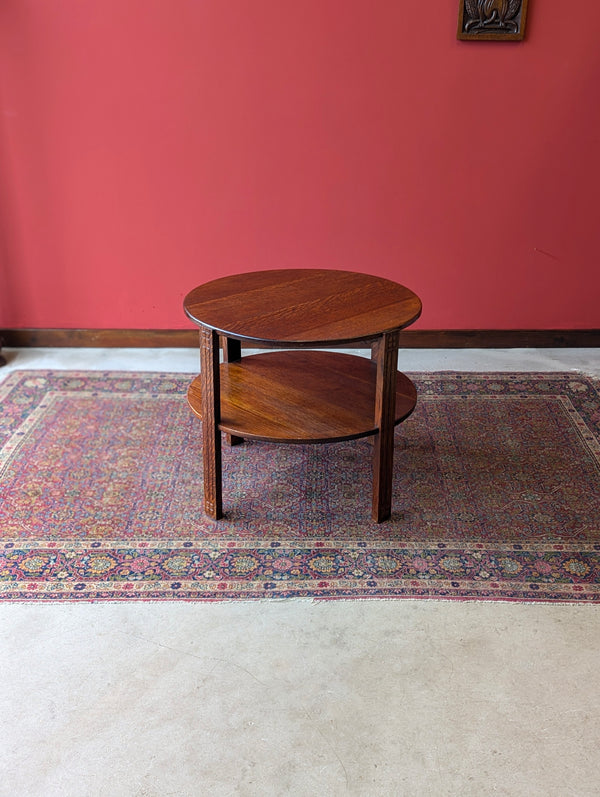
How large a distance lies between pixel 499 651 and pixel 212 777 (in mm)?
796

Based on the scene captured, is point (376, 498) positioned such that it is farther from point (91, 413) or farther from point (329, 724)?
point (91, 413)

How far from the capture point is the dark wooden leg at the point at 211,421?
2449mm

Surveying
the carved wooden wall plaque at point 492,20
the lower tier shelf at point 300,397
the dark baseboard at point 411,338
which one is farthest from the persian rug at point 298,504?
the carved wooden wall plaque at point 492,20

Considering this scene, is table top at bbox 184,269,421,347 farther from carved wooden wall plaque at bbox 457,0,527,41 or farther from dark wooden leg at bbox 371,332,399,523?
carved wooden wall plaque at bbox 457,0,527,41

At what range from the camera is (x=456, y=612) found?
222 cm

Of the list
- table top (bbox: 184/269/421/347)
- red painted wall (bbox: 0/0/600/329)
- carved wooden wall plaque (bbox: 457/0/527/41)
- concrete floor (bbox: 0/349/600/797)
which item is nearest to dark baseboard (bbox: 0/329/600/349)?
red painted wall (bbox: 0/0/600/329)

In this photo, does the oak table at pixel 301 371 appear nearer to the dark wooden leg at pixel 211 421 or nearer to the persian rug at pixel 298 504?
the dark wooden leg at pixel 211 421

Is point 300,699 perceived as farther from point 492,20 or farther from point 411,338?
point 492,20

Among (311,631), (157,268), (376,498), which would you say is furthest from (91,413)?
(311,631)

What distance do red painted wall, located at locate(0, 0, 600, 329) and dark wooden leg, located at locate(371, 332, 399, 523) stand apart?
1.49 m

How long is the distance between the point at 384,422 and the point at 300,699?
890 mm

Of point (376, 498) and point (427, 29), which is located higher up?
point (427, 29)

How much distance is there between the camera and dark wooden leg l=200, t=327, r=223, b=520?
2.45m

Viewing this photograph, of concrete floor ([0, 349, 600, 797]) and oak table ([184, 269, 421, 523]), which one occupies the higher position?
oak table ([184, 269, 421, 523])
